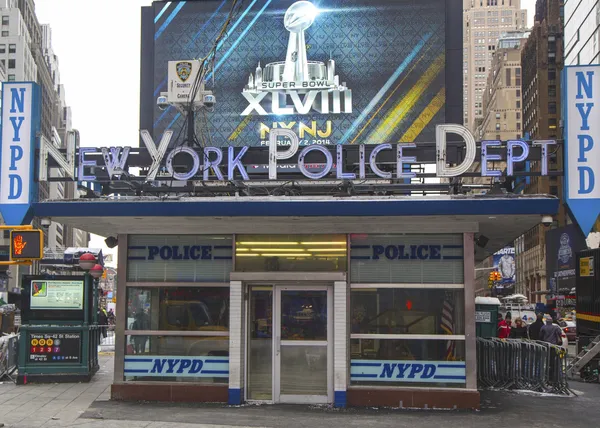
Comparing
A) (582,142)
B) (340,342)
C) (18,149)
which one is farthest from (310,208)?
(18,149)

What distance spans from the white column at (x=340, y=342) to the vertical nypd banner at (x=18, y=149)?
5671 mm

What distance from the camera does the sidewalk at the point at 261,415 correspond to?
464 inches

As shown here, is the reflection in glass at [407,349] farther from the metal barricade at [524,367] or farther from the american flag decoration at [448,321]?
the metal barricade at [524,367]

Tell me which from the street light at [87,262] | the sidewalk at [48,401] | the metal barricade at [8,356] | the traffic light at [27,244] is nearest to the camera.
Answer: the sidewalk at [48,401]

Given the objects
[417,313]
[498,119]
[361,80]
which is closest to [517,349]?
[417,313]

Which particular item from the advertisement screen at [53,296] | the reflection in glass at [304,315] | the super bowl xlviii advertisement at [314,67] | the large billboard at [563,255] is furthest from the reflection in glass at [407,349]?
the large billboard at [563,255]

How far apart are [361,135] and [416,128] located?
1.46 m

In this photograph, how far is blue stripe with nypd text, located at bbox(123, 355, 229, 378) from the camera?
13.7 m

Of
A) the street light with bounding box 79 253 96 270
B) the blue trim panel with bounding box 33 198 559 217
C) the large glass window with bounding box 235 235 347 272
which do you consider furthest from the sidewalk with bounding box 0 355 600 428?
the street light with bounding box 79 253 96 270

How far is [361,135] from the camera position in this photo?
2059 centimetres

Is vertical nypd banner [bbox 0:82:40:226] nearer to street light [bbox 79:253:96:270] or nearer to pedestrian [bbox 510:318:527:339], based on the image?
street light [bbox 79:253:96:270]

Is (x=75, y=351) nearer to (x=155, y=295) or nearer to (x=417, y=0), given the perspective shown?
(x=155, y=295)

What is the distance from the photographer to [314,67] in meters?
21.1

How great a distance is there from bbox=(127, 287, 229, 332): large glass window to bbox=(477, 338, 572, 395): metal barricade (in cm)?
613
